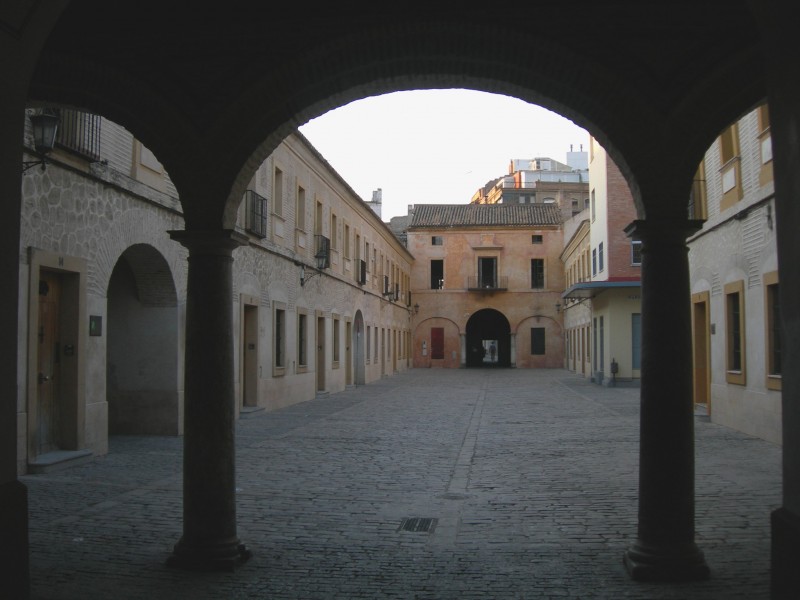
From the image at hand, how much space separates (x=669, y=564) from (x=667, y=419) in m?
1.01

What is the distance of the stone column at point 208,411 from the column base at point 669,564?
295 centimetres

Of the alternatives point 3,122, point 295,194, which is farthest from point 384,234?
point 3,122

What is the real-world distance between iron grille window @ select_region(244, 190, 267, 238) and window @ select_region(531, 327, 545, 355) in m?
34.6

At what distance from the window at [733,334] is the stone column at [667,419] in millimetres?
9819

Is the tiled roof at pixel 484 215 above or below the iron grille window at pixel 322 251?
above

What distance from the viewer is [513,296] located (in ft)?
173

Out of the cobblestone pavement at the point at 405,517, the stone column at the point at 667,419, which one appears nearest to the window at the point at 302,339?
the cobblestone pavement at the point at 405,517

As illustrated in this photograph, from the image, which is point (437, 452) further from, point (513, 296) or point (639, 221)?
point (513, 296)

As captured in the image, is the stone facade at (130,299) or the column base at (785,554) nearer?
the column base at (785,554)

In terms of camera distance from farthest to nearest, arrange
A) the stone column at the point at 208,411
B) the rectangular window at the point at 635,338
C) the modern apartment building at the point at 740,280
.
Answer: the rectangular window at the point at 635,338
the modern apartment building at the point at 740,280
the stone column at the point at 208,411

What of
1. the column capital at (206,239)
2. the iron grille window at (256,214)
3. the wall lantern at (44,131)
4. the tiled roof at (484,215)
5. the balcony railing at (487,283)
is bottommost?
the column capital at (206,239)

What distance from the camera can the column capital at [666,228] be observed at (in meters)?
5.95

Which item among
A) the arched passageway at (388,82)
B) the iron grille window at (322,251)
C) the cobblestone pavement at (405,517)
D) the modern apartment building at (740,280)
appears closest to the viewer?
the cobblestone pavement at (405,517)

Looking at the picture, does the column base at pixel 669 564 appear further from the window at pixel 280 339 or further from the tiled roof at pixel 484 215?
the tiled roof at pixel 484 215
